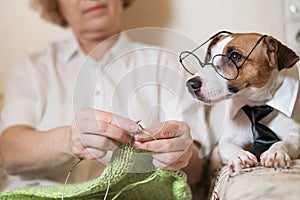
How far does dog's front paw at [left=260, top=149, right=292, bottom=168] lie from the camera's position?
33.6 inches

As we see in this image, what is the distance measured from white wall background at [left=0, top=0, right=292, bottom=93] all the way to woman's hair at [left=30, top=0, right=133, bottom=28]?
0.17 ft

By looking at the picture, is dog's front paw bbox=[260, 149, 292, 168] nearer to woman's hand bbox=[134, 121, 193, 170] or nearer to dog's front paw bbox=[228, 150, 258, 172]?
dog's front paw bbox=[228, 150, 258, 172]

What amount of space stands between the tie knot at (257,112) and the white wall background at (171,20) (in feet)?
1.11

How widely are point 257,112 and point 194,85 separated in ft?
0.54

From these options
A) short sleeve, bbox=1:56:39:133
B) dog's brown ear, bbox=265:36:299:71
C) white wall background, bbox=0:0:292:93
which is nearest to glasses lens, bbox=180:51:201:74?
dog's brown ear, bbox=265:36:299:71

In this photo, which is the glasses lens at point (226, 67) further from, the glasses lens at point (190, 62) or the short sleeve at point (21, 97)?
the short sleeve at point (21, 97)

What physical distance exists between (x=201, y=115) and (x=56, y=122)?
1.47ft

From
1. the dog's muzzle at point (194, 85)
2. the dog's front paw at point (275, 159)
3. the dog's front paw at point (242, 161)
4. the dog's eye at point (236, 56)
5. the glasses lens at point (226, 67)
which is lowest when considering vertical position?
the dog's front paw at point (242, 161)

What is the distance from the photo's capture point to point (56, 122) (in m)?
1.27

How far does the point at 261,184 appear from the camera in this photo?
2.53 feet

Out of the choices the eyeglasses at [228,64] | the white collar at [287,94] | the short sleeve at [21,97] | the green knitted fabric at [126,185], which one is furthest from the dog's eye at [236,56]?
the short sleeve at [21,97]

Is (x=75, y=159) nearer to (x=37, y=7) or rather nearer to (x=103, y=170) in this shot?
(x=103, y=170)

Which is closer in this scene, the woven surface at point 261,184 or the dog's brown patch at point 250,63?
the woven surface at point 261,184

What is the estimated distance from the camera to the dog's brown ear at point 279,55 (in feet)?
2.81
